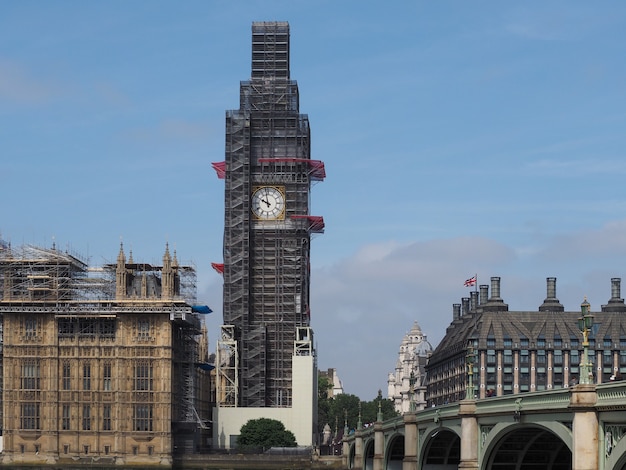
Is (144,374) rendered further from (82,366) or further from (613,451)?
(613,451)

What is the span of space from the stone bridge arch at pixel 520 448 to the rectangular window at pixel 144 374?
325 ft

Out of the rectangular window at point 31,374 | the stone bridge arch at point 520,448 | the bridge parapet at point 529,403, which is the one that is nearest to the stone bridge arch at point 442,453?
the stone bridge arch at point 520,448

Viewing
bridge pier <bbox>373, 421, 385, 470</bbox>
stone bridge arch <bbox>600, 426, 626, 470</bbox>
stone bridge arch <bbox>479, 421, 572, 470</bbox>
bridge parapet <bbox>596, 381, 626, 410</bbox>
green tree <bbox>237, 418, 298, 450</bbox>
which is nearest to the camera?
bridge parapet <bbox>596, 381, 626, 410</bbox>

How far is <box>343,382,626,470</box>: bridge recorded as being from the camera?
56406 mm

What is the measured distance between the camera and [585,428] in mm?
57062

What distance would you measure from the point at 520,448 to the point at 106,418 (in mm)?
105904

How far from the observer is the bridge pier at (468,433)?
77562 millimetres

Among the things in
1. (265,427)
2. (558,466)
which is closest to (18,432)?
(265,427)

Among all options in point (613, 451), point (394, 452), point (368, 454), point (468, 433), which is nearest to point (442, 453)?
point (394, 452)

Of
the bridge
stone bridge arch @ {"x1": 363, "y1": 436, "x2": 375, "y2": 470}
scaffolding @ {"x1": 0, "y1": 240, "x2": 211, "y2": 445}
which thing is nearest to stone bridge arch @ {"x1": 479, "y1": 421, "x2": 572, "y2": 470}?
the bridge

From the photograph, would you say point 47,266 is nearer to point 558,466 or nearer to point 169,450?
point 169,450

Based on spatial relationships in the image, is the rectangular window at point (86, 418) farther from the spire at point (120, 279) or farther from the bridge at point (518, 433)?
the bridge at point (518, 433)

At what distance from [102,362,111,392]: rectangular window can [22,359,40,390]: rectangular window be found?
28.2 ft

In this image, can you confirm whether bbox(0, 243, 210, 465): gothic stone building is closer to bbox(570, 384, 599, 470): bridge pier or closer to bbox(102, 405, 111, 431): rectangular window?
bbox(102, 405, 111, 431): rectangular window
